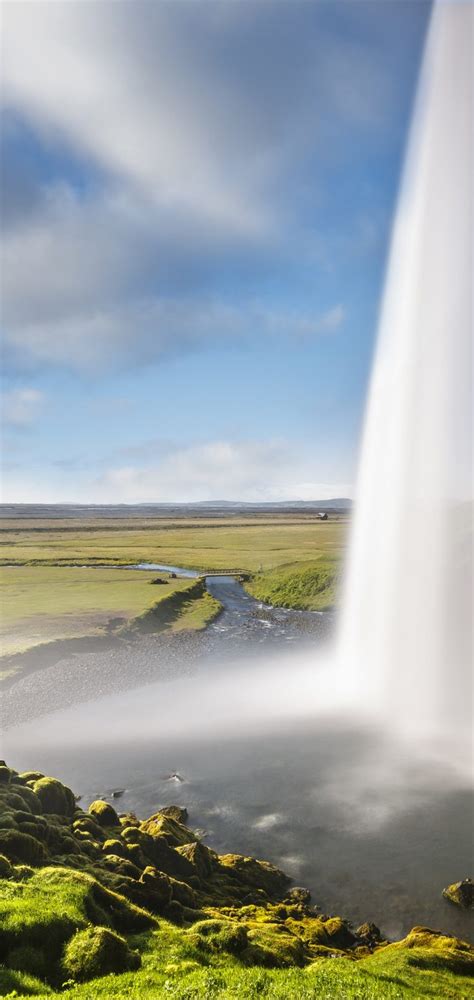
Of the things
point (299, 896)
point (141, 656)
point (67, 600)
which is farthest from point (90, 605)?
point (299, 896)

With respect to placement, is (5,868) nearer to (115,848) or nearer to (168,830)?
(115,848)

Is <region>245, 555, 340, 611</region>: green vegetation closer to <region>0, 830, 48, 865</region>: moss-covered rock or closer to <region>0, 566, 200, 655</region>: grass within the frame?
<region>0, 566, 200, 655</region>: grass

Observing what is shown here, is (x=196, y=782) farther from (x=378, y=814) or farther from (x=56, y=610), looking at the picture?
(x=56, y=610)

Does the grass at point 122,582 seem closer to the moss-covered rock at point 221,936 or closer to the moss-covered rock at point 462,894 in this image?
the moss-covered rock at point 221,936

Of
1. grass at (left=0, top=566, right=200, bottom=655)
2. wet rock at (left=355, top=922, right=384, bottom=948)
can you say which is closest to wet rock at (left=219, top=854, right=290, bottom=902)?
wet rock at (left=355, top=922, right=384, bottom=948)

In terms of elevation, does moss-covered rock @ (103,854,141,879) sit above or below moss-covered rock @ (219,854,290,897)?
above
